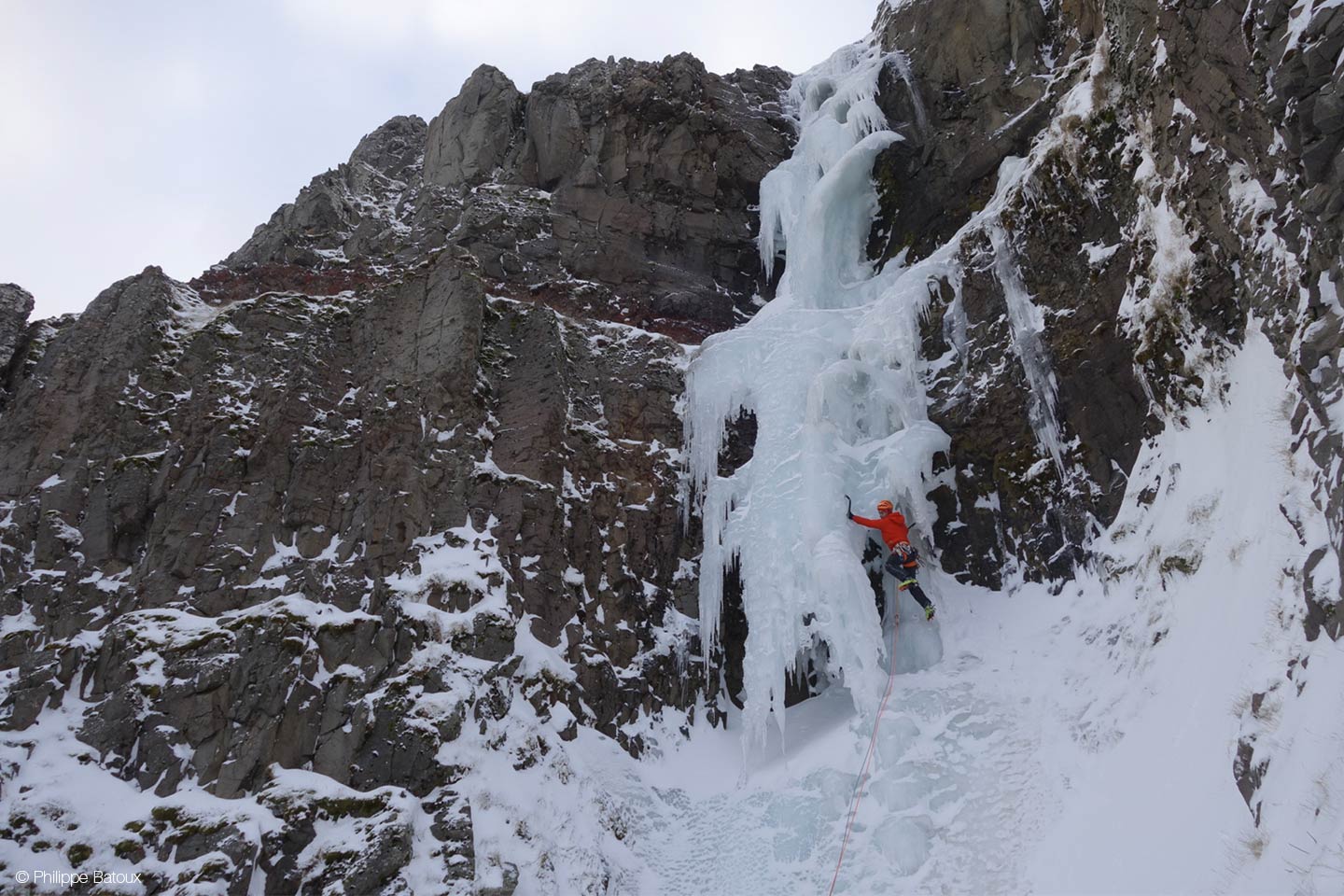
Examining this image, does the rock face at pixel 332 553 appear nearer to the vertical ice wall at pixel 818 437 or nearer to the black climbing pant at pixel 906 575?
the vertical ice wall at pixel 818 437

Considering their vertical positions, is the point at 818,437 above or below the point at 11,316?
below

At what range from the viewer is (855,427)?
12695 mm

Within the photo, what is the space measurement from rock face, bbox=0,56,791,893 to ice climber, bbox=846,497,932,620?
9.81 ft

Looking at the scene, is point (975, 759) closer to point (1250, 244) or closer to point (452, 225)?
point (1250, 244)

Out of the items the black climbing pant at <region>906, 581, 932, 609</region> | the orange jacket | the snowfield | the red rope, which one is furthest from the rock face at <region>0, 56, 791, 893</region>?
the black climbing pant at <region>906, 581, 932, 609</region>

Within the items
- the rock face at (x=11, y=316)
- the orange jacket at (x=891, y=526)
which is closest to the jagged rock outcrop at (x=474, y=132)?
the rock face at (x=11, y=316)

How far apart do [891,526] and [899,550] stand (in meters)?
0.31

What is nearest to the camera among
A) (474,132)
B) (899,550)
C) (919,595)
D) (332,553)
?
(919,595)

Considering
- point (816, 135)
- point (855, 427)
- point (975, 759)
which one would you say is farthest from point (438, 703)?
point (816, 135)

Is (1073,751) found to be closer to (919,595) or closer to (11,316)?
(919,595)

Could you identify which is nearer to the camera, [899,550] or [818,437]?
[899,550]

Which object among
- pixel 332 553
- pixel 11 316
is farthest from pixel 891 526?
pixel 11 316

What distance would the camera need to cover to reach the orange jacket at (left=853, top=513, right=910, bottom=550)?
1129 cm

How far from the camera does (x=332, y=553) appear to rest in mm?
11492
